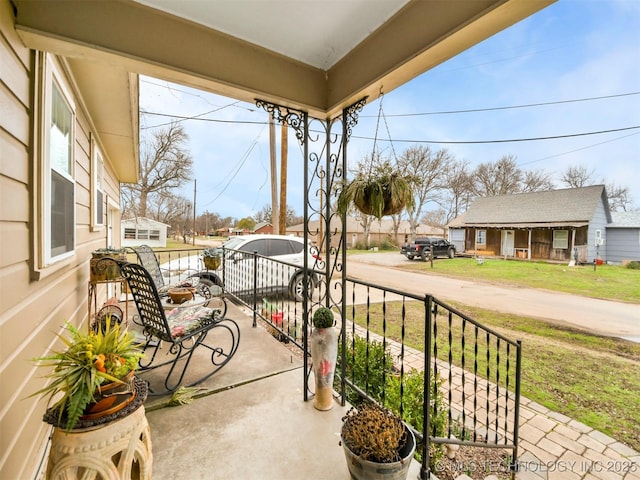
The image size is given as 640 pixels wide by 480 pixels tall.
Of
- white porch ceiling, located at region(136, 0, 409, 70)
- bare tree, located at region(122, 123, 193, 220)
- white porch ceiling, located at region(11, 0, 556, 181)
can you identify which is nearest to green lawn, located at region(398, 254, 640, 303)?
white porch ceiling, located at region(11, 0, 556, 181)

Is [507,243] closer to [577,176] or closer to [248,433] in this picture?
[577,176]

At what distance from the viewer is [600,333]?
4.69 meters

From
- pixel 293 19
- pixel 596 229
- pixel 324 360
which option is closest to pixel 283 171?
pixel 293 19

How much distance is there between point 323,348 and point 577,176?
53.6ft

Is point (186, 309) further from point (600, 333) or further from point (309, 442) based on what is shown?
point (600, 333)

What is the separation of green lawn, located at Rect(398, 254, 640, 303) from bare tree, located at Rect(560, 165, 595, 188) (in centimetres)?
422

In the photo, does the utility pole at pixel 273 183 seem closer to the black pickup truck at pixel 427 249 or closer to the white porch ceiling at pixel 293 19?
the white porch ceiling at pixel 293 19

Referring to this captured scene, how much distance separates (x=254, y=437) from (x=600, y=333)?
20.0 feet

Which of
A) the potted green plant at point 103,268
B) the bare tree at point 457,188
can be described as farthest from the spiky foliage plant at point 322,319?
the bare tree at point 457,188

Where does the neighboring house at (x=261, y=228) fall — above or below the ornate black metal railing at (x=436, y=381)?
above

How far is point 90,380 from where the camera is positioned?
90cm

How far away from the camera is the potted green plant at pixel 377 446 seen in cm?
118

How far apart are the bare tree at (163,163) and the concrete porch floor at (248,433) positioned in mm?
14160

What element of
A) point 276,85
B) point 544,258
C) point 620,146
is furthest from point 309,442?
point 544,258
